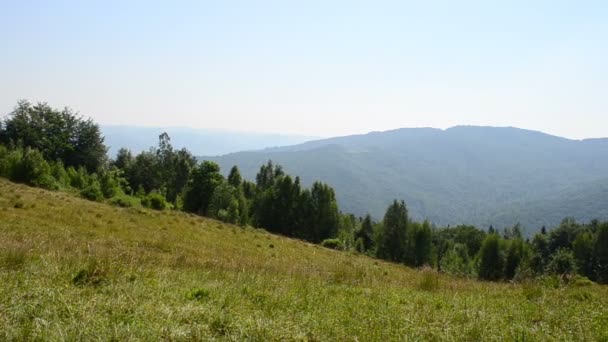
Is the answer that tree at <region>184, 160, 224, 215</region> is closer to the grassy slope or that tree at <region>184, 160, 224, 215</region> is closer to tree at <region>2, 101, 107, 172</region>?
tree at <region>2, 101, 107, 172</region>

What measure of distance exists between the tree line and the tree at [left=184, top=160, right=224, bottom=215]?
14cm

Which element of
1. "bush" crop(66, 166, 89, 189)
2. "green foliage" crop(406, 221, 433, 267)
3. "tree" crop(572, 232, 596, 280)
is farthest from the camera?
"green foliage" crop(406, 221, 433, 267)

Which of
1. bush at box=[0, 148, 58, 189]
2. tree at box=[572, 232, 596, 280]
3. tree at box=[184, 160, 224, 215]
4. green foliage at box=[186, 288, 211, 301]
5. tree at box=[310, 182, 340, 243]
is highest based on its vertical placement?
green foliage at box=[186, 288, 211, 301]

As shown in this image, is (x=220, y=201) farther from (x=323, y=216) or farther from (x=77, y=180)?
(x=323, y=216)

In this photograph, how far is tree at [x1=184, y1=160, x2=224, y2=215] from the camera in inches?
2196

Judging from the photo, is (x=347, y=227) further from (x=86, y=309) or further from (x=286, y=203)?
(x=86, y=309)

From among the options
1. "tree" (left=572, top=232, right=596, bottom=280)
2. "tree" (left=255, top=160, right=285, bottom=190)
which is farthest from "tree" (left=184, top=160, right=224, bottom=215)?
"tree" (left=572, top=232, right=596, bottom=280)

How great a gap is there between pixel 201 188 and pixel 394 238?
1524 inches

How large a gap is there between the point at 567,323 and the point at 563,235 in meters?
112

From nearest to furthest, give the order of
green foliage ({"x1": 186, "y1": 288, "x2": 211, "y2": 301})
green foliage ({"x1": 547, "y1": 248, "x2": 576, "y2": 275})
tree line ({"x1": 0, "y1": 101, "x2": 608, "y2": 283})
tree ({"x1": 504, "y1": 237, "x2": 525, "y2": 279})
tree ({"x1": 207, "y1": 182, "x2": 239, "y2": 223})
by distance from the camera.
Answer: green foliage ({"x1": 186, "y1": 288, "x2": 211, "y2": 301})
green foliage ({"x1": 547, "y1": 248, "x2": 576, "y2": 275})
tree line ({"x1": 0, "y1": 101, "x2": 608, "y2": 283})
tree ({"x1": 207, "y1": 182, "x2": 239, "y2": 223})
tree ({"x1": 504, "y1": 237, "x2": 525, "y2": 279})

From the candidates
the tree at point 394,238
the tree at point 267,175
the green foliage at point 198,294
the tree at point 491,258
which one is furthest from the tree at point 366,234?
the green foliage at point 198,294

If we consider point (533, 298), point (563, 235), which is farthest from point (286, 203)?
point (563, 235)

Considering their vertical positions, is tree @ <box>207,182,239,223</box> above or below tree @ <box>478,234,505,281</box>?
above

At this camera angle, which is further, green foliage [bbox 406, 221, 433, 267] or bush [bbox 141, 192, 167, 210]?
green foliage [bbox 406, 221, 433, 267]
